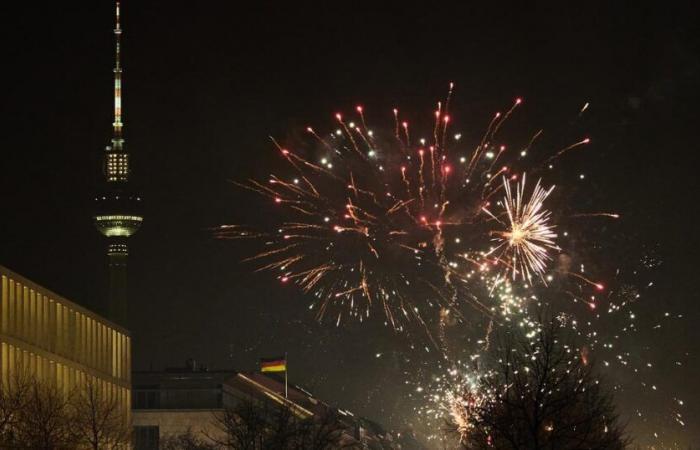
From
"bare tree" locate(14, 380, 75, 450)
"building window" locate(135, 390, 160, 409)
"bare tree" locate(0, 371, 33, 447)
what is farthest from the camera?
"building window" locate(135, 390, 160, 409)

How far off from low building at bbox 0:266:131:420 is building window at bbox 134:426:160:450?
12652 mm

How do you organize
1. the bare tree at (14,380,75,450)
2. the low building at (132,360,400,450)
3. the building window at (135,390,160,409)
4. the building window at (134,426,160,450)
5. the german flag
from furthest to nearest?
the german flag, the building window at (135,390,160,409), the low building at (132,360,400,450), the building window at (134,426,160,450), the bare tree at (14,380,75,450)

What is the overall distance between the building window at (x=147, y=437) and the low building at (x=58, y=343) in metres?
12.7

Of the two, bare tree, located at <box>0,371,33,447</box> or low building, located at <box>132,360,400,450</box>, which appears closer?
bare tree, located at <box>0,371,33,447</box>

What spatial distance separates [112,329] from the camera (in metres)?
131

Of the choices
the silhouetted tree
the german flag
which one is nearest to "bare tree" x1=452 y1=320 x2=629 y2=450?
the silhouetted tree

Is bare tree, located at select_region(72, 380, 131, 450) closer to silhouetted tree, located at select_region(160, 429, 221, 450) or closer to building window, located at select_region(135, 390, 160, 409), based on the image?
silhouetted tree, located at select_region(160, 429, 221, 450)

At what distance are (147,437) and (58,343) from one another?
4313 cm

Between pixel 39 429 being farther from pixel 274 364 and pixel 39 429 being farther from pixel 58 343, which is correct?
pixel 274 364

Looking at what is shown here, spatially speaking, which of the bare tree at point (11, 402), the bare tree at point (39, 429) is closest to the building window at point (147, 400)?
the bare tree at point (11, 402)

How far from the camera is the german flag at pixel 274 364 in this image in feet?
550

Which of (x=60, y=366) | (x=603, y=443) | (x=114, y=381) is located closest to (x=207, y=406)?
(x=114, y=381)

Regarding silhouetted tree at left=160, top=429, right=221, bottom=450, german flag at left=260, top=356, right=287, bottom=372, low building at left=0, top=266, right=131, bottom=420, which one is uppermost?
german flag at left=260, top=356, right=287, bottom=372

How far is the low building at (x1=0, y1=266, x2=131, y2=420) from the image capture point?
96625 mm
